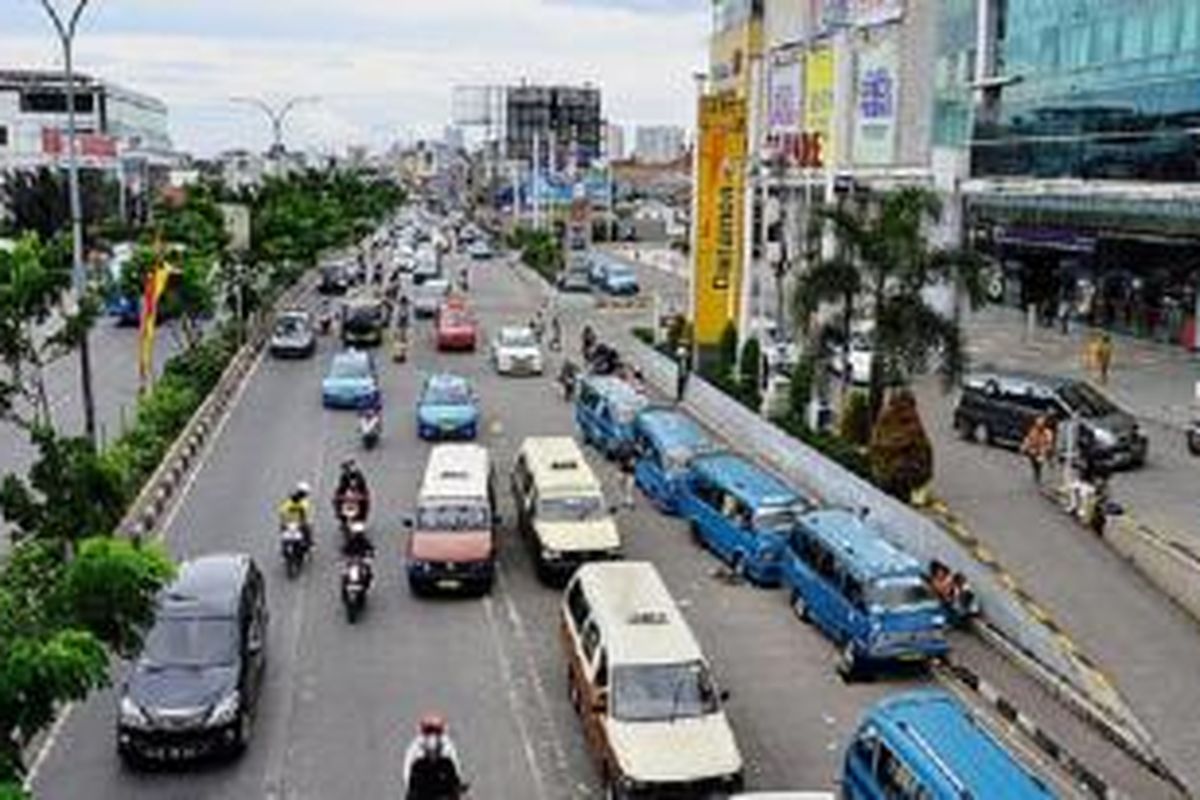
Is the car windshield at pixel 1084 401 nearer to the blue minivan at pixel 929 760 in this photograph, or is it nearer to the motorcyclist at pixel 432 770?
the blue minivan at pixel 929 760

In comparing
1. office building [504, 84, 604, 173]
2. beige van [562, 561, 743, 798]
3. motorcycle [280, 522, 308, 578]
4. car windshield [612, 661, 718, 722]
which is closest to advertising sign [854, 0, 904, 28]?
motorcycle [280, 522, 308, 578]

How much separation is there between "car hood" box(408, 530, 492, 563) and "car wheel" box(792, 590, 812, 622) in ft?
16.1

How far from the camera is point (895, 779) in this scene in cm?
1602

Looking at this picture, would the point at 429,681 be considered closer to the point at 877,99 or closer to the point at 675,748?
the point at 675,748

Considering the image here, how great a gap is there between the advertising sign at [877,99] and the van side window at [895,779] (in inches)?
1891

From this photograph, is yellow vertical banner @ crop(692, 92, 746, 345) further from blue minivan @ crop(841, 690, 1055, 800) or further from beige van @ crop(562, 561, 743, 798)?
blue minivan @ crop(841, 690, 1055, 800)

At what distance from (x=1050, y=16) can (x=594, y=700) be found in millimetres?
40316

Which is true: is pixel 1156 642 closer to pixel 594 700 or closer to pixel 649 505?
pixel 594 700

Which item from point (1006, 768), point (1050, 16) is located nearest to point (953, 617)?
point (1006, 768)

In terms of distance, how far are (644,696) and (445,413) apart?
70.1 ft

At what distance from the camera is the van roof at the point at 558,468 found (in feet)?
91.7

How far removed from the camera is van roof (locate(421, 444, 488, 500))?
27.1 metres

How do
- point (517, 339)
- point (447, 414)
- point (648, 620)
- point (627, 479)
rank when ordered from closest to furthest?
point (648, 620) → point (627, 479) → point (447, 414) → point (517, 339)

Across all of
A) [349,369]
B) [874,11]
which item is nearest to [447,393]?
[349,369]
